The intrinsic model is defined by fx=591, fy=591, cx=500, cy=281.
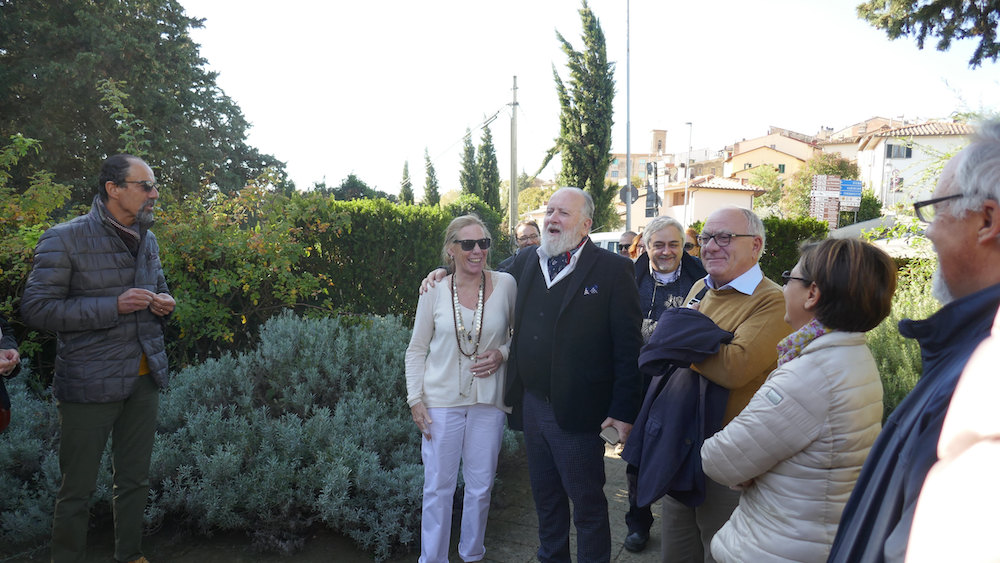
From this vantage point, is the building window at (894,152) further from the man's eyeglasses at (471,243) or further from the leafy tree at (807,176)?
the man's eyeglasses at (471,243)

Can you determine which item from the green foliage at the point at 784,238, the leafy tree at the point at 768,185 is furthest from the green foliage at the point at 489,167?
the green foliage at the point at 784,238

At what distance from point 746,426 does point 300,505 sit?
9.30 ft

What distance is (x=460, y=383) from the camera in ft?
10.6

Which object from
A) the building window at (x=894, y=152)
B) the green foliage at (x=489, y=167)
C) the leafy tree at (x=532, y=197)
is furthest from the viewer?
the building window at (x=894, y=152)

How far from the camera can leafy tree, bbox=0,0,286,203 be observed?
17859 millimetres

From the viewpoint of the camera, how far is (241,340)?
5.90 meters

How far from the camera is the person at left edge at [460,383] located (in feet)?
10.6

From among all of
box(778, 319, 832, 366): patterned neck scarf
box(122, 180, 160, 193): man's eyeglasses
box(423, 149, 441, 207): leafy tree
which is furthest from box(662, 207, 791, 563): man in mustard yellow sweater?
box(423, 149, 441, 207): leafy tree

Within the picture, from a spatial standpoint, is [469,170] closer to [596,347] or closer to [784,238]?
[784,238]

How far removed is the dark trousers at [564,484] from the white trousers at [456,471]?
0.28 meters

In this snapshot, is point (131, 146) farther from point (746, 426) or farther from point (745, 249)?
point (746, 426)

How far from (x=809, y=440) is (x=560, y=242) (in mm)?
1615

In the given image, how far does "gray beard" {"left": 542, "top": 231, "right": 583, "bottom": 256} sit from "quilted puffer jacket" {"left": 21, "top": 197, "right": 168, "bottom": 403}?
2.24m

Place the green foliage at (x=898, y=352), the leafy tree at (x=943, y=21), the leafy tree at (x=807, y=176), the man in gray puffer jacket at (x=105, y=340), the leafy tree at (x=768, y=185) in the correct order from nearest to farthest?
the man in gray puffer jacket at (x=105, y=340) < the green foliage at (x=898, y=352) < the leafy tree at (x=943, y=21) < the leafy tree at (x=807, y=176) < the leafy tree at (x=768, y=185)
